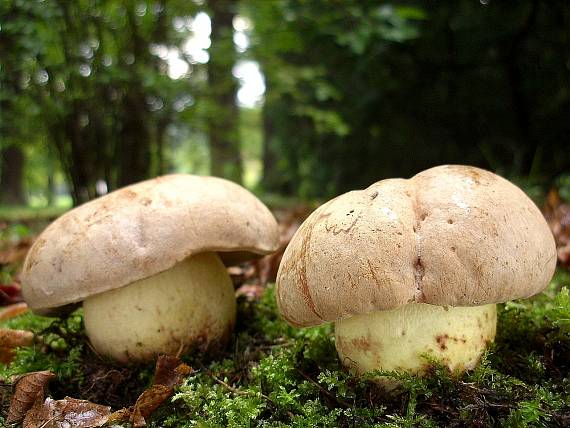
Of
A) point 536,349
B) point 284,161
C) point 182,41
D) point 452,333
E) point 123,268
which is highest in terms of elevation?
point 182,41

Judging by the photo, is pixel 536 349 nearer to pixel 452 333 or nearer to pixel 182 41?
pixel 452 333

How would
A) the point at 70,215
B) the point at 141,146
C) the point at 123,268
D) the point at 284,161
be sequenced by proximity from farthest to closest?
1. the point at 284,161
2. the point at 141,146
3. the point at 70,215
4. the point at 123,268

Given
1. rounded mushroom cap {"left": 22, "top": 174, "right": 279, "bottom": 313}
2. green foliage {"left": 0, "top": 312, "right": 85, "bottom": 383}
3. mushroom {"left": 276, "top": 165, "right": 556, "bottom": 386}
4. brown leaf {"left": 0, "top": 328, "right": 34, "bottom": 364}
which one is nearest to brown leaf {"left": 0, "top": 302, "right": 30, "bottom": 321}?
green foliage {"left": 0, "top": 312, "right": 85, "bottom": 383}

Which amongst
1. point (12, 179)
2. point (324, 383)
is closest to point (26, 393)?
point (324, 383)

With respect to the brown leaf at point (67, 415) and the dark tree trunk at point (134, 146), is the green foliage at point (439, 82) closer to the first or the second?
the dark tree trunk at point (134, 146)

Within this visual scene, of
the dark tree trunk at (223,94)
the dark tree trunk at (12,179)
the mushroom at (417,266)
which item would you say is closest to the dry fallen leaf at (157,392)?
the mushroom at (417,266)

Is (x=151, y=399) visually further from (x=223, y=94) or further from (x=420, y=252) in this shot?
(x=223, y=94)

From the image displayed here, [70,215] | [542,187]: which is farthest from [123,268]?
[542,187]

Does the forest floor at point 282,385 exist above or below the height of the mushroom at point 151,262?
below
